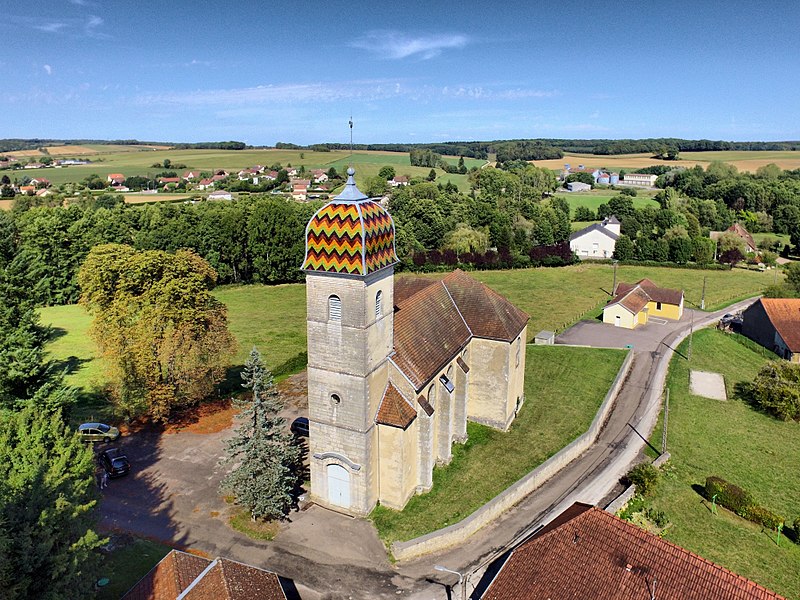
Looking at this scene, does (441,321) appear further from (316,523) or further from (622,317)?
(622,317)

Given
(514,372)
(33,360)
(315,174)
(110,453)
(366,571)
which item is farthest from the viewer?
(315,174)

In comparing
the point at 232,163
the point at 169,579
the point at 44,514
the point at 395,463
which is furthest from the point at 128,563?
the point at 232,163

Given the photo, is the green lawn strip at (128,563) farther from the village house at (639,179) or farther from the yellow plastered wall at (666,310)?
the village house at (639,179)

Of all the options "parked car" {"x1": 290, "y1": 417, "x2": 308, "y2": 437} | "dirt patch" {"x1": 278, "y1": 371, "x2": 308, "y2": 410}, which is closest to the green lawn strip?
"parked car" {"x1": 290, "y1": 417, "x2": 308, "y2": 437}

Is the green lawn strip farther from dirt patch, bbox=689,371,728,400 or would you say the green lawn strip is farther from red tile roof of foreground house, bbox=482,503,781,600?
dirt patch, bbox=689,371,728,400

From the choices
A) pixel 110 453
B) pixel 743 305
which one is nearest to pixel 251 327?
pixel 110 453

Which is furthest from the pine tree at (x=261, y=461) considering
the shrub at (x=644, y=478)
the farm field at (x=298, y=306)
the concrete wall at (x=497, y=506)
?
the shrub at (x=644, y=478)

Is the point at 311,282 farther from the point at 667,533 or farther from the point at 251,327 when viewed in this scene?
the point at 251,327

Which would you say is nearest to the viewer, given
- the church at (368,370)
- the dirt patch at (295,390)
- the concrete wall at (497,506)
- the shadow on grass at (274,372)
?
the church at (368,370)
